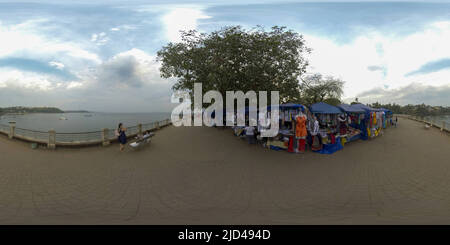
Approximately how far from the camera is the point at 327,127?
424 inches

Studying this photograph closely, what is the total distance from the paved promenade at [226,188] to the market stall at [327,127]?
64cm

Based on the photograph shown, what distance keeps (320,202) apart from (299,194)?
0.46m

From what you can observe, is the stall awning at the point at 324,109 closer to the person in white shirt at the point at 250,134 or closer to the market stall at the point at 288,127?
the market stall at the point at 288,127

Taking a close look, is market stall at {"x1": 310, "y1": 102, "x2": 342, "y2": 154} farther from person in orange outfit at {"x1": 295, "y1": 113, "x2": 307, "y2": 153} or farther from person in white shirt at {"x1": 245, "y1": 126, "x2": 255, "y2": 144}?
person in white shirt at {"x1": 245, "y1": 126, "x2": 255, "y2": 144}

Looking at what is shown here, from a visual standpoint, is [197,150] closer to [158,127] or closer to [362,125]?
[158,127]

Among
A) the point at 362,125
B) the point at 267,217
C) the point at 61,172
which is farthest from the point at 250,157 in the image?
the point at 362,125

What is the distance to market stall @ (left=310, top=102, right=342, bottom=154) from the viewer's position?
27.4 feet

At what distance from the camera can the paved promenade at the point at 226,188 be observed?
3633 millimetres

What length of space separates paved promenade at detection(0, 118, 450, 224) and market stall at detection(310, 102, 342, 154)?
64 cm

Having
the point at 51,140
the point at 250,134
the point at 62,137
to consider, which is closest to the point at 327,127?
the point at 250,134

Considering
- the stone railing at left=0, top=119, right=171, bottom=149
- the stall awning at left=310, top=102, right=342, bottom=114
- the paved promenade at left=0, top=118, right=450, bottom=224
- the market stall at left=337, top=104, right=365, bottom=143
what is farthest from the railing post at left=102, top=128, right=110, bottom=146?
the market stall at left=337, top=104, right=365, bottom=143

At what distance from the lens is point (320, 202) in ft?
13.3

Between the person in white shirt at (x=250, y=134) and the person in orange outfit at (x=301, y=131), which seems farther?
the person in white shirt at (x=250, y=134)

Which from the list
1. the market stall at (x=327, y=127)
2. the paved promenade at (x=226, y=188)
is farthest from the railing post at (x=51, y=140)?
the market stall at (x=327, y=127)
